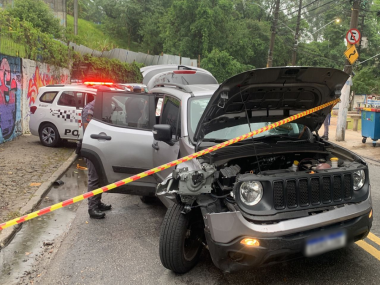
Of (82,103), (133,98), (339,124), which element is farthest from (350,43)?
(133,98)

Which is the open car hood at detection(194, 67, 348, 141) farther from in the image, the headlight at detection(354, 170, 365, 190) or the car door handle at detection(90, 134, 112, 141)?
the car door handle at detection(90, 134, 112, 141)

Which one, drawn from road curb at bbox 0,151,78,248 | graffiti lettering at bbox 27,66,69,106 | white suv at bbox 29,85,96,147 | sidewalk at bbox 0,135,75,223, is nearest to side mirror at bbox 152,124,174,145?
road curb at bbox 0,151,78,248

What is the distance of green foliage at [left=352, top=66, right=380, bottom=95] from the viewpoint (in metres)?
36.0

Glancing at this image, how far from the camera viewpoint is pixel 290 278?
3.46 meters

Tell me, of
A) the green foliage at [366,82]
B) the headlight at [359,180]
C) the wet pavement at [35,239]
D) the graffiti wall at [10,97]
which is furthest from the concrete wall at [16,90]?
the green foliage at [366,82]

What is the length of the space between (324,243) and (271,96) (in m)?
1.59

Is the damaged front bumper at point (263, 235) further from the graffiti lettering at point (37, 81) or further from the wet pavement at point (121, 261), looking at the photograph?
the graffiti lettering at point (37, 81)

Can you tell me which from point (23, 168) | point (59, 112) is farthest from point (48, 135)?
point (23, 168)

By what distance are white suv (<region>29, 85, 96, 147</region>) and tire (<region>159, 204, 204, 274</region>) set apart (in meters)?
7.35

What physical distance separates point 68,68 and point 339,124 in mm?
11908

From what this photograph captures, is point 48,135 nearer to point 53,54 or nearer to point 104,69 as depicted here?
point 53,54

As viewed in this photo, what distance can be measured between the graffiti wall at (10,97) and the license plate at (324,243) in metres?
9.74

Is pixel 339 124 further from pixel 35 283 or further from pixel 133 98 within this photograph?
pixel 35 283

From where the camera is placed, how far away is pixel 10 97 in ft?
35.6
